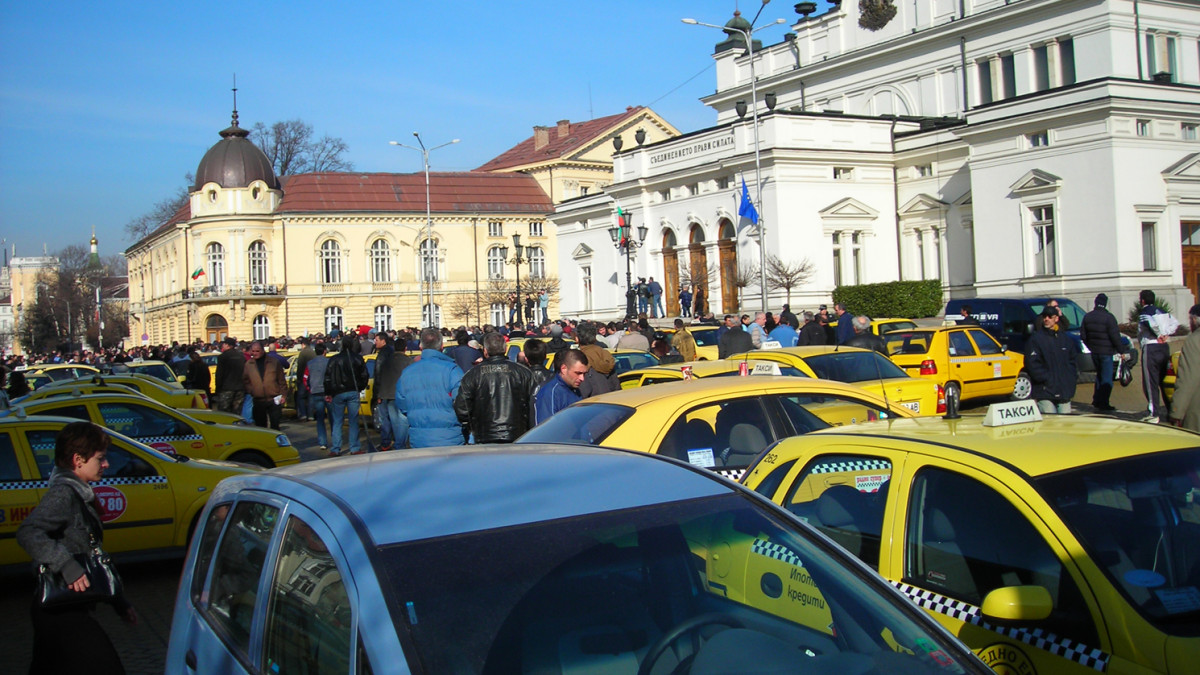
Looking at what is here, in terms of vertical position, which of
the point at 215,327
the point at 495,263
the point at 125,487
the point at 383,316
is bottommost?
the point at 125,487

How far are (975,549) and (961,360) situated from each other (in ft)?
48.8

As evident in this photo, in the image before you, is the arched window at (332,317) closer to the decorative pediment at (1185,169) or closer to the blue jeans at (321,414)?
the decorative pediment at (1185,169)

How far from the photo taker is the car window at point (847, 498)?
4.47 m

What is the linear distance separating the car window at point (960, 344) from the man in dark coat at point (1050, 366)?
5860 millimetres

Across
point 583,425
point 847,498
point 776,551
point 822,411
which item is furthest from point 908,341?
point 776,551

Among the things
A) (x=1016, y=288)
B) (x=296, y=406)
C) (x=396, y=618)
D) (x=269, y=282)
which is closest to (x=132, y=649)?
(x=396, y=618)

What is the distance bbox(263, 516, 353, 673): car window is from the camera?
2.69 m

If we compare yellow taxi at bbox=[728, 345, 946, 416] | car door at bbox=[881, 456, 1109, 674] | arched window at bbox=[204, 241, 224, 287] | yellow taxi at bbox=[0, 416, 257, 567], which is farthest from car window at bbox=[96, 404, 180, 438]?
arched window at bbox=[204, 241, 224, 287]

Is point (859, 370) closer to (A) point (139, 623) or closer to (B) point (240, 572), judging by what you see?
(A) point (139, 623)

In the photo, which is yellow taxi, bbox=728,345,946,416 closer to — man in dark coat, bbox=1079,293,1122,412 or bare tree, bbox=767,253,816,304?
man in dark coat, bbox=1079,293,1122,412

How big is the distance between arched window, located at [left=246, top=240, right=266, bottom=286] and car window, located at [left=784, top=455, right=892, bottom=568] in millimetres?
71041

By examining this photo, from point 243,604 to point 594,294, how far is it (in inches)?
1966

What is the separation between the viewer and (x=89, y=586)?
4812mm

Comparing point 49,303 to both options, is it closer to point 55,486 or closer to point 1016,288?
point 1016,288
